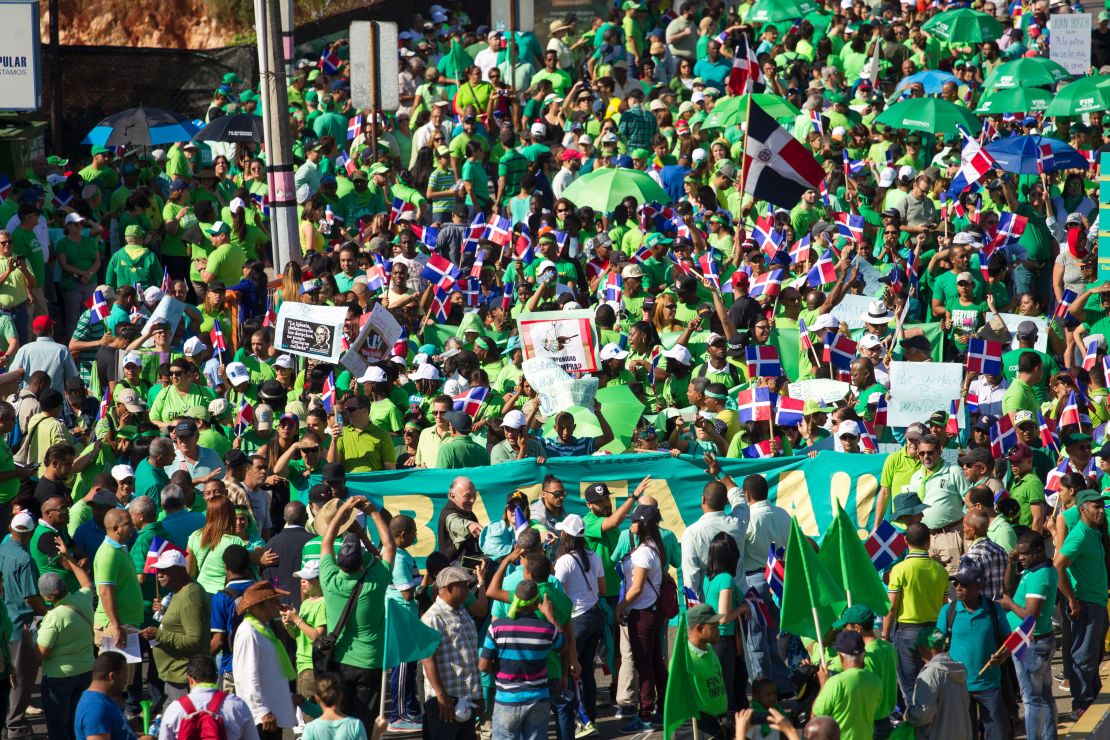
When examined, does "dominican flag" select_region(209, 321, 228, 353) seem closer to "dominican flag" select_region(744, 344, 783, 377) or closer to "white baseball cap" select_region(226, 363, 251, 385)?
"white baseball cap" select_region(226, 363, 251, 385)

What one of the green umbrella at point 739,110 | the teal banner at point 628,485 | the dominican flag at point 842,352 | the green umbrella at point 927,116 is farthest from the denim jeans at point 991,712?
the green umbrella at point 739,110

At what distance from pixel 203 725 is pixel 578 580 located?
3.05 meters

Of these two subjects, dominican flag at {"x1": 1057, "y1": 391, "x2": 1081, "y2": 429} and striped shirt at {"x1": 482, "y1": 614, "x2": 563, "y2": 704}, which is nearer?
striped shirt at {"x1": 482, "y1": 614, "x2": 563, "y2": 704}

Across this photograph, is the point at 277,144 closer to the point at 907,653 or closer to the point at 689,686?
the point at 907,653

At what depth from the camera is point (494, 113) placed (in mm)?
25469

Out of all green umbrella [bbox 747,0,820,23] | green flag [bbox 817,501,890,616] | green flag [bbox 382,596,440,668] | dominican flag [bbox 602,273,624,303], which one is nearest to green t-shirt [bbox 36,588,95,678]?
green flag [bbox 382,596,440,668]

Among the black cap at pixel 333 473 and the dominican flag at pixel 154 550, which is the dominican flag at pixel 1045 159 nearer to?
the black cap at pixel 333 473

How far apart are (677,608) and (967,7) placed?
1960 cm

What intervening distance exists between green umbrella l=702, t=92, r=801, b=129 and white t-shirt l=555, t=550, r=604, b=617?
1154 centimetres

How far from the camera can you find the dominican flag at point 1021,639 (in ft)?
39.4

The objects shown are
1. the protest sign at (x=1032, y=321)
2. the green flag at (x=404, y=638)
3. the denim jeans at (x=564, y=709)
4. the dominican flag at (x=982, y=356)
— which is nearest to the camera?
the green flag at (x=404, y=638)

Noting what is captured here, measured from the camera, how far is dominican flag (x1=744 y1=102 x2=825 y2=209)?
19.2 m

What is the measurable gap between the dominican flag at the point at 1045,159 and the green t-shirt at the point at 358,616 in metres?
11.8

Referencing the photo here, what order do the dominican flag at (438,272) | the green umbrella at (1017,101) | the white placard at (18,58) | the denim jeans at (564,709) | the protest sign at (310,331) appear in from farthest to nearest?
the green umbrella at (1017,101)
the white placard at (18,58)
the dominican flag at (438,272)
the protest sign at (310,331)
the denim jeans at (564,709)
